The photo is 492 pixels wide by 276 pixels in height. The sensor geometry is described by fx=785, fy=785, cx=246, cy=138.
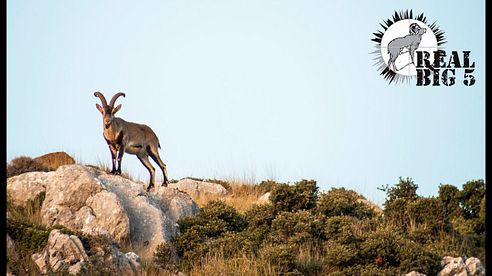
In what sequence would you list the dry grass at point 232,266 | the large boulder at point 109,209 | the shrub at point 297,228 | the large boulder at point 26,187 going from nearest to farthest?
the dry grass at point 232,266
the shrub at point 297,228
the large boulder at point 109,209
the large boulder at point 26,187

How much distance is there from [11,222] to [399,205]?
28.9ft

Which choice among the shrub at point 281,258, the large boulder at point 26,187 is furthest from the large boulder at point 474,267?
the large boulder at point 26,187

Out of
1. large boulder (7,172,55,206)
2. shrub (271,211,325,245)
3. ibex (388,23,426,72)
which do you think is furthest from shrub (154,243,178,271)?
ibex (388,23,426,72)

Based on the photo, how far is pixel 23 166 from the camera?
2208 cm

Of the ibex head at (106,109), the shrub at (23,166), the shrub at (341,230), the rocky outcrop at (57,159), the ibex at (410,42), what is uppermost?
the ibex at (410,42)

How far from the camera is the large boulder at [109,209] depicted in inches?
651

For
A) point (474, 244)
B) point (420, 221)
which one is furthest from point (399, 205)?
point (474, 244)

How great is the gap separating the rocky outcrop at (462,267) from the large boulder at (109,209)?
588 centimetres

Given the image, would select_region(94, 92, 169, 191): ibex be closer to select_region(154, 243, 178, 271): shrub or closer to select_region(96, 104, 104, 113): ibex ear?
select_region(96, 104, 104, 113): ibex ear

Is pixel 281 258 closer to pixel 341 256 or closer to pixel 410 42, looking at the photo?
pixel 341 256

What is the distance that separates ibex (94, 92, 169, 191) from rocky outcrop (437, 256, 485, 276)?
800 cm

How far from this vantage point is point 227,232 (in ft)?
54.8

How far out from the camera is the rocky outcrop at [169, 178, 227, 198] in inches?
1016

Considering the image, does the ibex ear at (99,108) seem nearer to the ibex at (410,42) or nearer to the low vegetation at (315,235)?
the low vegetation at (315,235)
